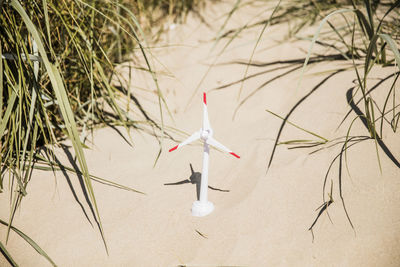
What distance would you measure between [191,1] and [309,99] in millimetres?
1729

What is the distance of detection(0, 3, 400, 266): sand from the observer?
118 cm

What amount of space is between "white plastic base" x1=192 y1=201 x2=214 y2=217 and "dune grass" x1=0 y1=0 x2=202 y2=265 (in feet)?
1.02

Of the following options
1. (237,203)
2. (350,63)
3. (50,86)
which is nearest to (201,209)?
(237,203)

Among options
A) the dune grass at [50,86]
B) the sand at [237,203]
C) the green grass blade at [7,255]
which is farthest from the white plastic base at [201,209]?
the green grass blade at [7,255]

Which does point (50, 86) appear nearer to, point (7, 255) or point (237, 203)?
point (7, 255)

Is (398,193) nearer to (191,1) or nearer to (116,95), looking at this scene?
(116,95)

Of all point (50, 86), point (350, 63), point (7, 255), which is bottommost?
point (7, 255)

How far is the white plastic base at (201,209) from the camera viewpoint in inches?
53.2

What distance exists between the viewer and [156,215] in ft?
4.56

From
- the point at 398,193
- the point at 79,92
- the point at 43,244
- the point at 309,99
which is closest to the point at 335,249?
the point at 398,193

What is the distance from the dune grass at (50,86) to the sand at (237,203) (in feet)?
0.21

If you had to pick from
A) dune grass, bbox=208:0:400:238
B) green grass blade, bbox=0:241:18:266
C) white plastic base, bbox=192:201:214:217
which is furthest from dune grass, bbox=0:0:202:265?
dune grass, bbox=208:0:400:238

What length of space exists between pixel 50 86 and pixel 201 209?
1.10 meters

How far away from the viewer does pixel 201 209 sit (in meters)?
1.35
